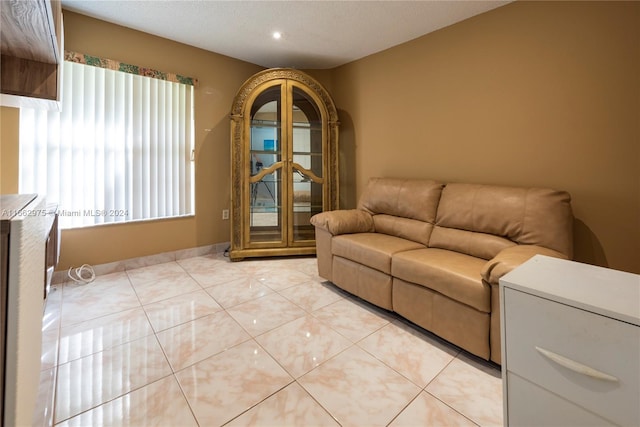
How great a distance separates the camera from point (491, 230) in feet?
6.38

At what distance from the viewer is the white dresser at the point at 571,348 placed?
0.74 m

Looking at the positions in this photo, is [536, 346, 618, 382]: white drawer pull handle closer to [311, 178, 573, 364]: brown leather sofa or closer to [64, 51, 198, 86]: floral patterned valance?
[311, 178, 573, 364]: brown leather sofa

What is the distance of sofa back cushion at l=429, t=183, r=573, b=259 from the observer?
1.73 meters

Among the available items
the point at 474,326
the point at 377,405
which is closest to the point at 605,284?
the point at 474,326

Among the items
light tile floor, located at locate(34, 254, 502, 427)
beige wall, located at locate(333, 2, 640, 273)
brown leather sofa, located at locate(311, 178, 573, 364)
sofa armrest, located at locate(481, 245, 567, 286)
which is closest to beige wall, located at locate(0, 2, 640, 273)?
beige wall, located at locate(333, 2, 640, 273)

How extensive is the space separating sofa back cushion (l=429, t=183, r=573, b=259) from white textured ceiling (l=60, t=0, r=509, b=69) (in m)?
1.51

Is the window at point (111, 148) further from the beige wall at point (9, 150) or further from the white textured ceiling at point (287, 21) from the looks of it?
the white textured ceiling at point (287, 21)

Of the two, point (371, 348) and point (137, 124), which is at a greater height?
point (137, 124)

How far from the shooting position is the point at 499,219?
6.24ft

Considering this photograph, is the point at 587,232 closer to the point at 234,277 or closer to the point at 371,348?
the point at 371,348

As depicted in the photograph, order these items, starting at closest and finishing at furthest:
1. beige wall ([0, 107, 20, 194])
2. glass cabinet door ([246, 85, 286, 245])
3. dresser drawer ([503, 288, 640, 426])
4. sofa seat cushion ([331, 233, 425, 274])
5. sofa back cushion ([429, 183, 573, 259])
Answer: dresser drawer ([503, 288, 640, 426]) → sofa back cushion ([429, 183, 573, 259]) → sofa seat cushion ([331, 233, 425, 274]) → beige wall ([0, 107, 20, 194]) → glass cabinet door ([246, 85, 286, 245])

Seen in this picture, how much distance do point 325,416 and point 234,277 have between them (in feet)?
5.81

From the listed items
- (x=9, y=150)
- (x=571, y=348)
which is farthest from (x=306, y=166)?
(x=571, y=348)

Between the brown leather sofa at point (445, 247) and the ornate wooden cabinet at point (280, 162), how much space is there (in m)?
0.83
